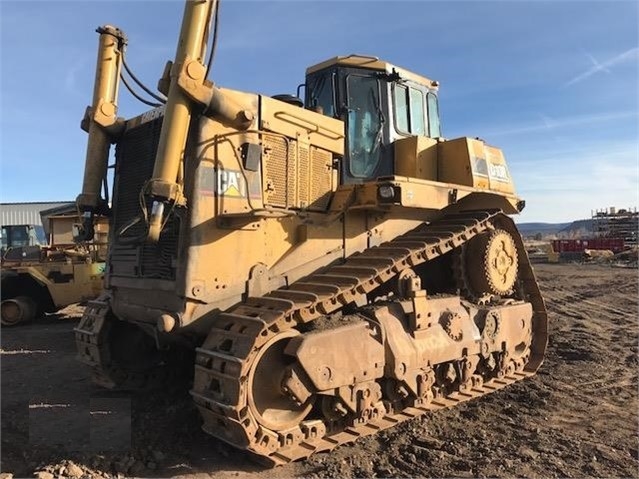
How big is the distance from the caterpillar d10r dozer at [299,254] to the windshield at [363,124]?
0.02 meters

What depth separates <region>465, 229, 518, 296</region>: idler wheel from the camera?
6910mm

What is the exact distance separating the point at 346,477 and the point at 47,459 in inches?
103

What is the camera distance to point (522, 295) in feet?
27.3

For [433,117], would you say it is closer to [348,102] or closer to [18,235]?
[348,102]

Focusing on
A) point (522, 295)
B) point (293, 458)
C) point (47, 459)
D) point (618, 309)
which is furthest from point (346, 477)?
point (618, 309)

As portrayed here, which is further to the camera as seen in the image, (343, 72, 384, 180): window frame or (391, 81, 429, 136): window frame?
(391, 81, 429, 136): window frame

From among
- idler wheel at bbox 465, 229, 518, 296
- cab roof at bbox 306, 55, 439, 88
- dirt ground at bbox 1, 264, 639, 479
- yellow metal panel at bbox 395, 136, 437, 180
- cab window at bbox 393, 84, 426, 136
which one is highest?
cab roof at bbox 306, 55, 439, 88

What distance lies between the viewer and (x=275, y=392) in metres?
5.06

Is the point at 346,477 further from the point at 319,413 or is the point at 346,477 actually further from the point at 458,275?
the point at 458,275

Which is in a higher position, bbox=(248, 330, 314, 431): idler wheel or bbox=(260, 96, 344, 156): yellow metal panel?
bbox=(260, 96, 344, 156): yellow metal panel

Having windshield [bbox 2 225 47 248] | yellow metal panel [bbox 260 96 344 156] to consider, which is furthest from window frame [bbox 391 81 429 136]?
windshield [bbox 2 225 47 248]

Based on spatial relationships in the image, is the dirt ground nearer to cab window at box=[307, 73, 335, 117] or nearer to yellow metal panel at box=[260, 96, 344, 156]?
yellow metal panel at box=[260, 96, 344, 156]

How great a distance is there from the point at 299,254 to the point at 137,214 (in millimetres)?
1721

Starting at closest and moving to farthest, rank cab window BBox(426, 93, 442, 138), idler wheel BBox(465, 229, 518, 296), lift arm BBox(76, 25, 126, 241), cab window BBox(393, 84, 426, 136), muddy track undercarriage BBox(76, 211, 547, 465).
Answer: muddy track undercarriage BBox(76, 211, 547, 465), lift arm BBox(76, 25, 126, 241), idler wheel BBox(465, 229, 518, 296), cab window BBox(393, 84, 426, 136), cab window BBox(426, 93, 442, 138)
